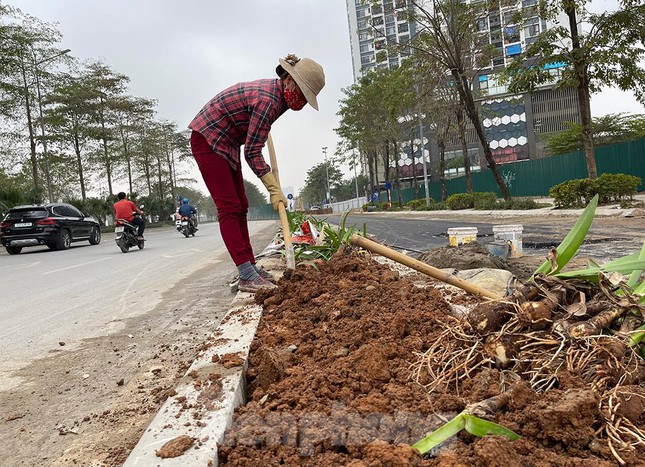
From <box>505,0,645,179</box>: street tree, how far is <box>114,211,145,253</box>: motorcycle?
1183 cm

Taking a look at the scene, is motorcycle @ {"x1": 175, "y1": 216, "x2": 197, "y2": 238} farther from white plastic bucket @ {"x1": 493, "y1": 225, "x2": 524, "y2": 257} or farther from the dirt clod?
the dirt clod

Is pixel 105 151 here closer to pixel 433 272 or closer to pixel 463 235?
pixel 463 235

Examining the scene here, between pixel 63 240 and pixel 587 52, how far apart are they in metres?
16.5

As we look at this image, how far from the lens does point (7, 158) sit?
2450 centimetres

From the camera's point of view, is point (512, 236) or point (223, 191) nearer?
point (223, 191)

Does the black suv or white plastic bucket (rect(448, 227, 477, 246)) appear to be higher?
the black suv

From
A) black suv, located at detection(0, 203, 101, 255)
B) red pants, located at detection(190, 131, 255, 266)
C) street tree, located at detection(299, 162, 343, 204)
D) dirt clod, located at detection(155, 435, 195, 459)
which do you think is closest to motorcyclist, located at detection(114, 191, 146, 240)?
black suv, located at detection(0, 203, 101, 255)

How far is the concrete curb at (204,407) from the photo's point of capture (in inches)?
51.1

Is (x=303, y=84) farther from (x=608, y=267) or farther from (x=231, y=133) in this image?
(x=608, y=267)

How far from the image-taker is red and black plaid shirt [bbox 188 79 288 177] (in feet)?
10.6

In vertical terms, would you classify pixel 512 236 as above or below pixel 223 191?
below

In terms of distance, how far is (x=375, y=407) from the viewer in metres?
1.41

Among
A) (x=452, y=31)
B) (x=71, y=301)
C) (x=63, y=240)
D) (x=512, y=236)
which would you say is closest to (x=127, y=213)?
(x=63, y=240)

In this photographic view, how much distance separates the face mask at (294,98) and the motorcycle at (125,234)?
9.90 m
